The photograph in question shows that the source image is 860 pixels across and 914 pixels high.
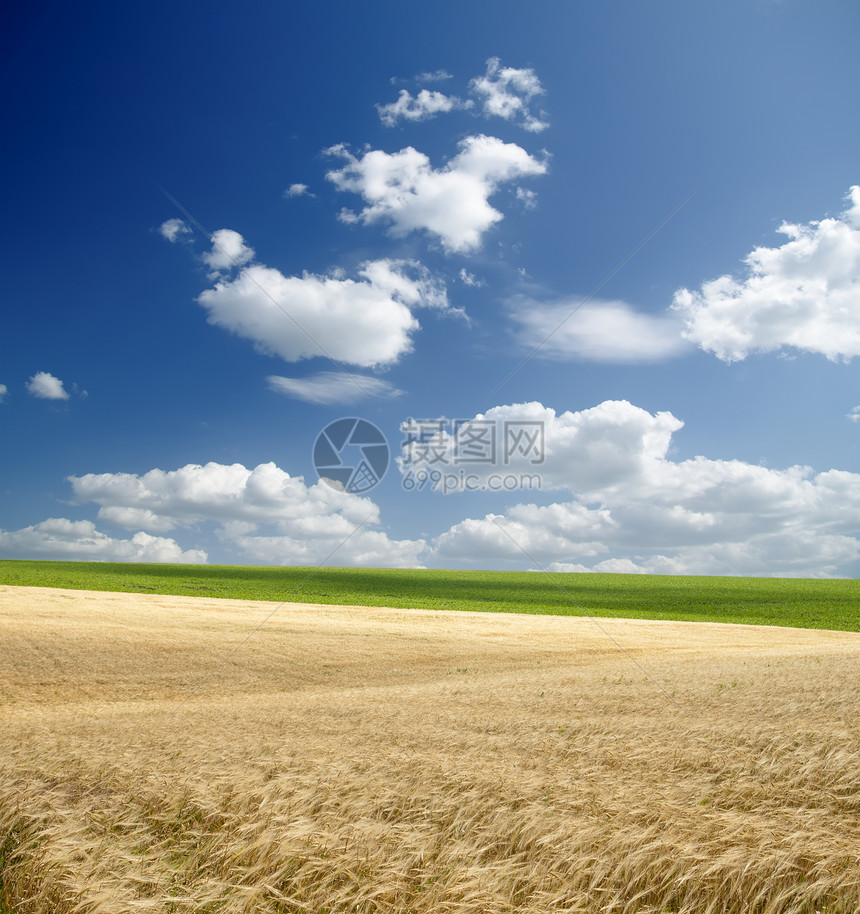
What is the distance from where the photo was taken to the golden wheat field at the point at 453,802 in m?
4.84

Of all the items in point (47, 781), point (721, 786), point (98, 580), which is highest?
point (721, 786)

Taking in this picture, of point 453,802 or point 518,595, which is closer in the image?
point 453,802

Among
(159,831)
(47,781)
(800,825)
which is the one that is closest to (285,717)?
(47,781)

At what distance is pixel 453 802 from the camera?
611 centimetres

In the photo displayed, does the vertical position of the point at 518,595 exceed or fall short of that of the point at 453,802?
it falls short

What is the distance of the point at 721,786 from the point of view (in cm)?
656

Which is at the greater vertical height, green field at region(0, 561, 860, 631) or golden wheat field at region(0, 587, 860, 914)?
golden wheat field at region(0, 587, 860, 914)

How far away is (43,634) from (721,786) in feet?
83.8

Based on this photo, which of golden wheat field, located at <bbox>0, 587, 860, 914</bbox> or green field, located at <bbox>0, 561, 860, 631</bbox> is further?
green field, located at <bbox>0, 561, 860, 631</bbox>

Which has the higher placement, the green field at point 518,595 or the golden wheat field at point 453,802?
the golden wheat field at point 453,802

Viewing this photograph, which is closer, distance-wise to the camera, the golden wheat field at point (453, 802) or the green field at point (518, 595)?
the golden wheat field at point (453, 802)

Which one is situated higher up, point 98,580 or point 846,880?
point 846,880

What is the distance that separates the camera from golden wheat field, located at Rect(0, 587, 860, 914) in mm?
4836

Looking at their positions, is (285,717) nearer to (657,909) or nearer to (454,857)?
(454,857)
